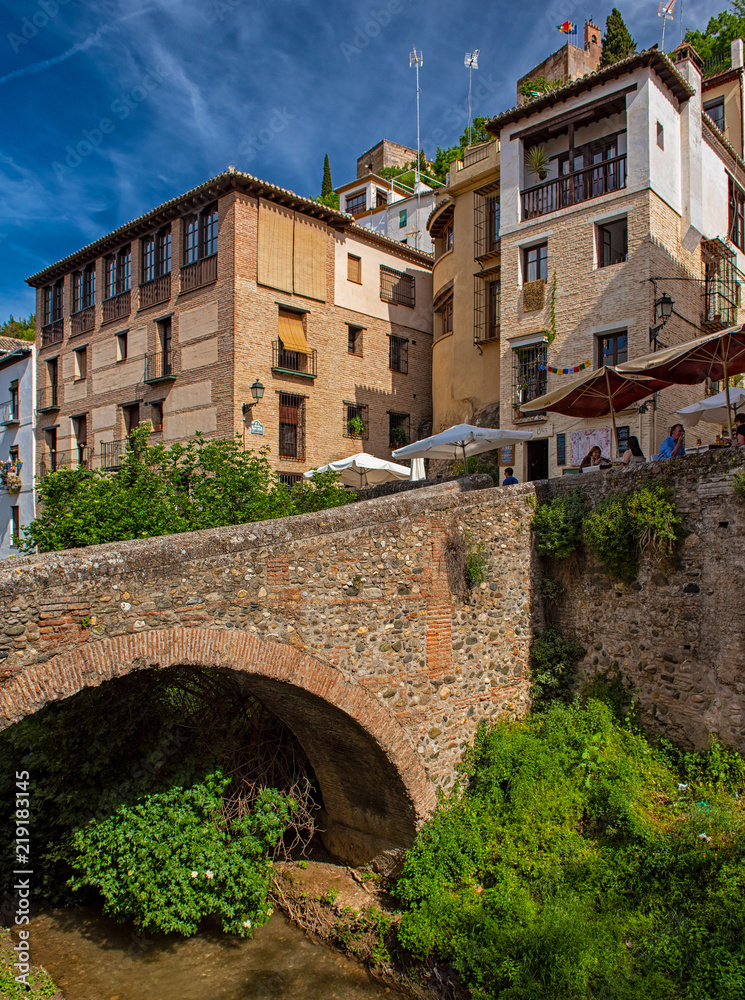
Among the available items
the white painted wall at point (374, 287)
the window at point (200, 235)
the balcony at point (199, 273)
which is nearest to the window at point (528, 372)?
the white painted wall at point (374, 287)

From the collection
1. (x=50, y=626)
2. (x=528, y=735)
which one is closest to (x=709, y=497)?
(x=528, y=735)

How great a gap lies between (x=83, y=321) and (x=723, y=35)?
27.2 m

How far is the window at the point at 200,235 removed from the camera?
21.6 m

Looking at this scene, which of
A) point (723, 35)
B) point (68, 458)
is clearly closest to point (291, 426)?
point (68, 458)

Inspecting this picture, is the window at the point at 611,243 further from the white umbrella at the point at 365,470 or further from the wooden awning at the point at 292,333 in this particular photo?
the wooden awning at the point at 292,333

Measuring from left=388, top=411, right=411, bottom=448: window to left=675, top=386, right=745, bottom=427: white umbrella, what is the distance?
12851mm

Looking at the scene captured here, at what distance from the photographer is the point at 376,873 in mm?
9578

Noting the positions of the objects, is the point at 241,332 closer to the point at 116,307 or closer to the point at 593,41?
the point at 116,307

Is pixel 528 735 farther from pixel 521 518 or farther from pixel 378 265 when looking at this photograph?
pixel 378 265

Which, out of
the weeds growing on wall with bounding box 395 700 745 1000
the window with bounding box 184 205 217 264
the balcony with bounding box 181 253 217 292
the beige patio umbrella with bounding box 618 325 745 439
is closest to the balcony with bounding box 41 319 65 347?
the balcony with bounding box 181 253 217 292

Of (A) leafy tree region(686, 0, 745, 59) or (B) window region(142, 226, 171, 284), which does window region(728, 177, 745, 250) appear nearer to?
(A) leafy tree region(686, 0, 745, 59)

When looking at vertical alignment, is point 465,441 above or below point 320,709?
above

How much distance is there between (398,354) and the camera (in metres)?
26.2

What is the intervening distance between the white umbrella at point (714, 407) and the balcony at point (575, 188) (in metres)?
7.16
